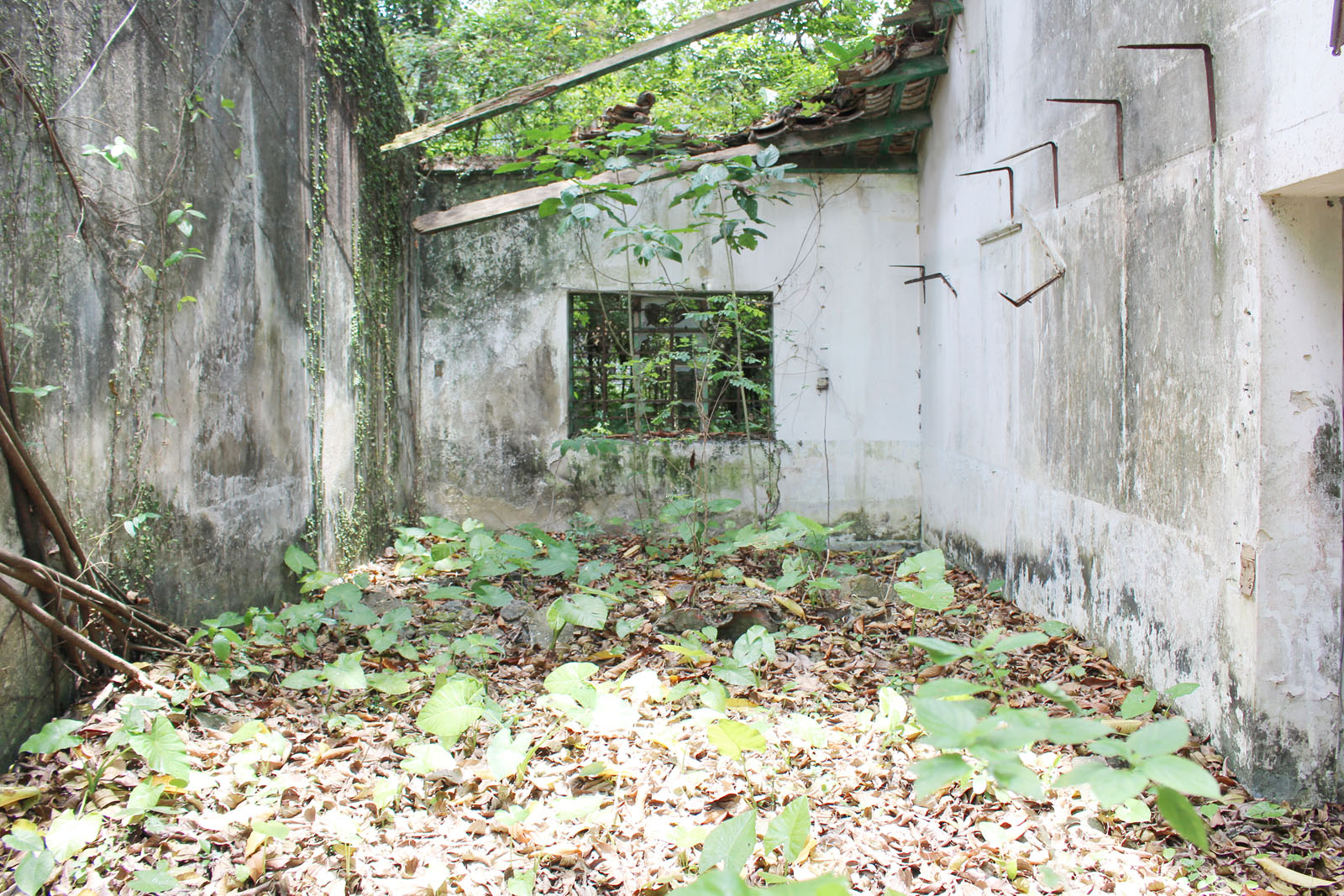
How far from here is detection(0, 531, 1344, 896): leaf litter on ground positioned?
2441 mm

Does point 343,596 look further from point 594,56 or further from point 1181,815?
point 594,56

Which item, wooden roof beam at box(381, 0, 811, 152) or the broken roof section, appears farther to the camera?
the broken roof section

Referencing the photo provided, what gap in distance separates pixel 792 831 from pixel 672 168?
17.7 ft

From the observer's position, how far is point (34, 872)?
7.18ft

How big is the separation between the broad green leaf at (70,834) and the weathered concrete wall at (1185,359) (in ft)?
12.6

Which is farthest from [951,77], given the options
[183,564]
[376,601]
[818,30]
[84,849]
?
[818,30]

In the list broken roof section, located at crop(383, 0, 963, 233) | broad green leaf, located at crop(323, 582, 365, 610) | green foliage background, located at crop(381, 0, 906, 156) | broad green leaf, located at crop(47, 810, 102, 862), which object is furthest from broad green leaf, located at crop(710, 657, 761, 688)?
green foliage background, located at crop(381, 0, 906, 156)

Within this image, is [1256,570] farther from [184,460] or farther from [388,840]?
[184,460]

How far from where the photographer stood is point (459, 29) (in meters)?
11.1

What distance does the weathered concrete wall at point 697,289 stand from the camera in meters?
7.37

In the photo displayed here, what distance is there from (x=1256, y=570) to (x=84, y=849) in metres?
3.91

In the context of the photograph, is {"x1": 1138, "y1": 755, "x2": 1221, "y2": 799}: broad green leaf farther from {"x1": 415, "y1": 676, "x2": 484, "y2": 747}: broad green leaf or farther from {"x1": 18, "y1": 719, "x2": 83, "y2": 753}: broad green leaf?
{"x1": 18, "y1": 719, "x2": 83, "y2": 753}: broad green leaf

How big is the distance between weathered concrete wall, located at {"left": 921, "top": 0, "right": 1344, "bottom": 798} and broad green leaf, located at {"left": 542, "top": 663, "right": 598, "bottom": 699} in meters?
2.51

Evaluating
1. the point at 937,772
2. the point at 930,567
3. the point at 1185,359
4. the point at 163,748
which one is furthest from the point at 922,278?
the point at 937,772
